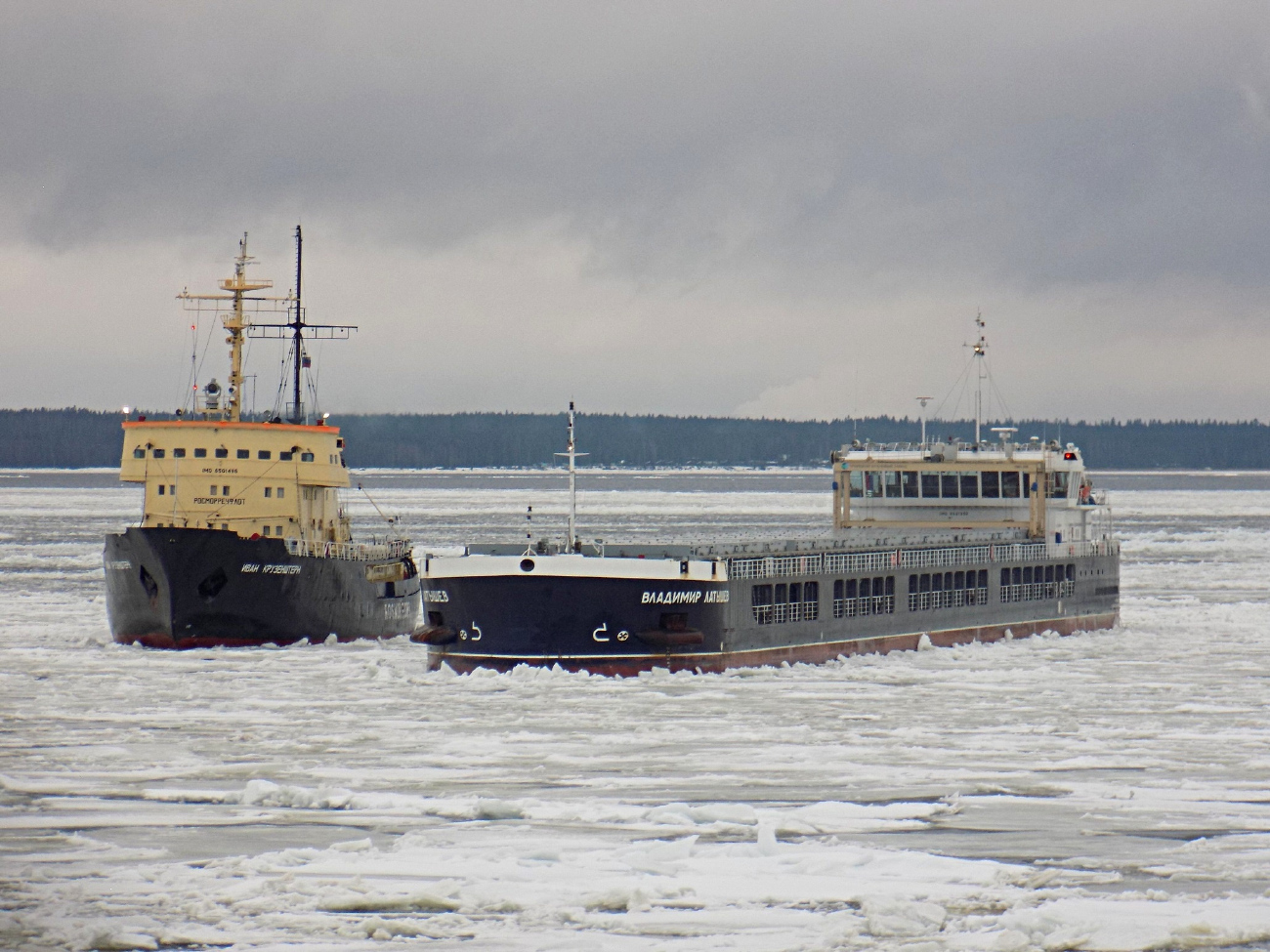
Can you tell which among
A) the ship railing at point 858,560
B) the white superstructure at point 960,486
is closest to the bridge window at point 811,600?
the ship railing at point 858,560

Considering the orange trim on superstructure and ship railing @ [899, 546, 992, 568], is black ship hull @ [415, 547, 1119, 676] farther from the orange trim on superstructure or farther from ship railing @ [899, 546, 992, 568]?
the orange trim on superstructure

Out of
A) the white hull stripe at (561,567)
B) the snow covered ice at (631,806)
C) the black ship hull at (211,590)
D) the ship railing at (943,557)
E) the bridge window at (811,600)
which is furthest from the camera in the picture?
the ship railing at (943,557)

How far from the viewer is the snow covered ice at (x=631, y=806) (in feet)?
53.4

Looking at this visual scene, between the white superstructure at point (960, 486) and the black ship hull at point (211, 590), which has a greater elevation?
the white superstructure at point (960, 486)

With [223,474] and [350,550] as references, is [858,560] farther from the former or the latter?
[223,474]

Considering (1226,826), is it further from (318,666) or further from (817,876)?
(318,666)

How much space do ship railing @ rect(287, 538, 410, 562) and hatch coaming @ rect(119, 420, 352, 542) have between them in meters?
0.81

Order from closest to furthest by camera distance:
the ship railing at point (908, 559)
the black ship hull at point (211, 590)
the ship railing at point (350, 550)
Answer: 1. the ship railing at point (908, 559)
2. the black ship hull at point (211, 590)
3. the ship railing at point (350, 550)

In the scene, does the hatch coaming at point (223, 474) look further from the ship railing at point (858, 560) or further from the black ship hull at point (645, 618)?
the ship railing at point (858, 560)

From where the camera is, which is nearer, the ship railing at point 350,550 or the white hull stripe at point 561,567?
the white hull stripe at point 561,567

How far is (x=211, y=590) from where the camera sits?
4253 cm

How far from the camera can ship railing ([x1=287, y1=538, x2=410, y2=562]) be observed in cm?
4481

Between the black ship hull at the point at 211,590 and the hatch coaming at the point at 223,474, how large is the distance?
2545mm

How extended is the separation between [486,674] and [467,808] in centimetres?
1392
